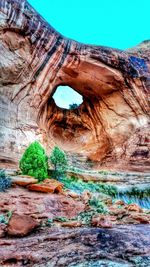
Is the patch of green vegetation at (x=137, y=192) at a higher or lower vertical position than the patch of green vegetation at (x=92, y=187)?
lower

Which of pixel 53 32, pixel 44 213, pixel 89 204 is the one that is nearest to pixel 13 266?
pixel 44 213

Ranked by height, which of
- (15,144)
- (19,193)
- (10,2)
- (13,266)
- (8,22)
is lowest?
(13,266)

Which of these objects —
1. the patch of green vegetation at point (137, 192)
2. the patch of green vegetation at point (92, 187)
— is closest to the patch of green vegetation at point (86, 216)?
the patch of green vegetation at point (92, 187)

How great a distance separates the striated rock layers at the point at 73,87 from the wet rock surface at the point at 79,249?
9039mm

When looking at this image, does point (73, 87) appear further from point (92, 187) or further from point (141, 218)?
point (141, 218)

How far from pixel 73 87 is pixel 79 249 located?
16.9m

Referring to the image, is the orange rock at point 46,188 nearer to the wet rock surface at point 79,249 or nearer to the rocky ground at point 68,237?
the rocky ground at point 68,237

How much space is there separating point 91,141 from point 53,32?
7.96 metres

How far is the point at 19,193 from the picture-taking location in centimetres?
838

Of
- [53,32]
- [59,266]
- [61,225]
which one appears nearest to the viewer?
[59,266]

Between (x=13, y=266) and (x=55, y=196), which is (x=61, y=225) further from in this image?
(x=55, y=196)

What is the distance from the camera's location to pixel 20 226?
5145 millimetres

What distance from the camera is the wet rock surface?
3736 millimetres

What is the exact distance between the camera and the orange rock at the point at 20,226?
16.5 ft
